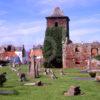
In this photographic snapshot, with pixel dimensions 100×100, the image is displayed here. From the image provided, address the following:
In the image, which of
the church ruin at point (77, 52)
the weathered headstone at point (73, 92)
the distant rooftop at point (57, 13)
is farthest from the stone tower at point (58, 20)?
the weathered headstone at point (73, 92)

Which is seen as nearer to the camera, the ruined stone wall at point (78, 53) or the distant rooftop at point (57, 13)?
the ruined stone wall at point (78, 53)

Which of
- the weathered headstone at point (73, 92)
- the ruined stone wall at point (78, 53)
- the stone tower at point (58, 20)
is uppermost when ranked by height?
the stone tower at point (58, 20)

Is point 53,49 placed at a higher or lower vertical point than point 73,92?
higher

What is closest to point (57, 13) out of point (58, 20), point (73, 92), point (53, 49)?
point (58, 20)

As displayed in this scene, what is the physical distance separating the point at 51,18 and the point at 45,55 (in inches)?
475

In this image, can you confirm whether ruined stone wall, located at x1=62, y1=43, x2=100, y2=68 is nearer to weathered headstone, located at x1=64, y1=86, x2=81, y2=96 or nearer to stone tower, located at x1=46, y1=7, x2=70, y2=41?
stone tower, located at x1=46, y1=7, x2=70, y2=41

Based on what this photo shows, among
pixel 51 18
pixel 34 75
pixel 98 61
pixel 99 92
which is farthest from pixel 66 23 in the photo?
pixel 99 92

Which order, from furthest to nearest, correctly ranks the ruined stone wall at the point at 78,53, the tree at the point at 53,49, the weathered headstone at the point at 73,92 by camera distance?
the tree at the point at 53,49 → the ruined stone wall at the point at 78,53 → the weathered headstone at the point at 73,92

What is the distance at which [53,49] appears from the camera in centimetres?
9875

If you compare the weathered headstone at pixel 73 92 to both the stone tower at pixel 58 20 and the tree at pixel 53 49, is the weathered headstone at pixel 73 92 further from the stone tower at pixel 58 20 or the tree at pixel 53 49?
the stone tower at pixel 58 20

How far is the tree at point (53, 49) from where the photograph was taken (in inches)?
3875

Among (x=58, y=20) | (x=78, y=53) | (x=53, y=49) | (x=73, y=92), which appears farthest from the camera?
(x=58, y=20)

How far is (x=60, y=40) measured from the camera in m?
100

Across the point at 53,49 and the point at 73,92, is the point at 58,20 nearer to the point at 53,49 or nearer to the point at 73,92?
the point at 53,49
